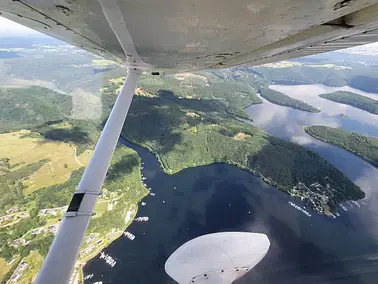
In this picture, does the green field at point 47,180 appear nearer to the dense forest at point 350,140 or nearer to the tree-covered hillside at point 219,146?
the tree-covered hillside at point 219,146

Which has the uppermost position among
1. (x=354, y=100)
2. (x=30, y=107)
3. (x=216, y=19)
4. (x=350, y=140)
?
(x=216, y=19)

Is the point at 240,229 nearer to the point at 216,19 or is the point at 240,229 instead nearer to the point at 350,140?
the point at 216,19

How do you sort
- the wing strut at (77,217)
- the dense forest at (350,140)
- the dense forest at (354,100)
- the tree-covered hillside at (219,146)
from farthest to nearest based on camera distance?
the dense forest at (354,100), the dense forest at (350,140), the tree-covered hillside at (219,146), the wing strut at (77,217)

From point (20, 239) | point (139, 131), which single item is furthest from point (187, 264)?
point (139, 131)

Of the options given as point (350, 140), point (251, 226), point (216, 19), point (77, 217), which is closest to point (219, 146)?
point (251, 226)

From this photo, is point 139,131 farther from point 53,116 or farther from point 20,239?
point 20,239

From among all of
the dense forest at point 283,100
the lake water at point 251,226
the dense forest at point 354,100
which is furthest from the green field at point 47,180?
the dense forest at point 354,100
